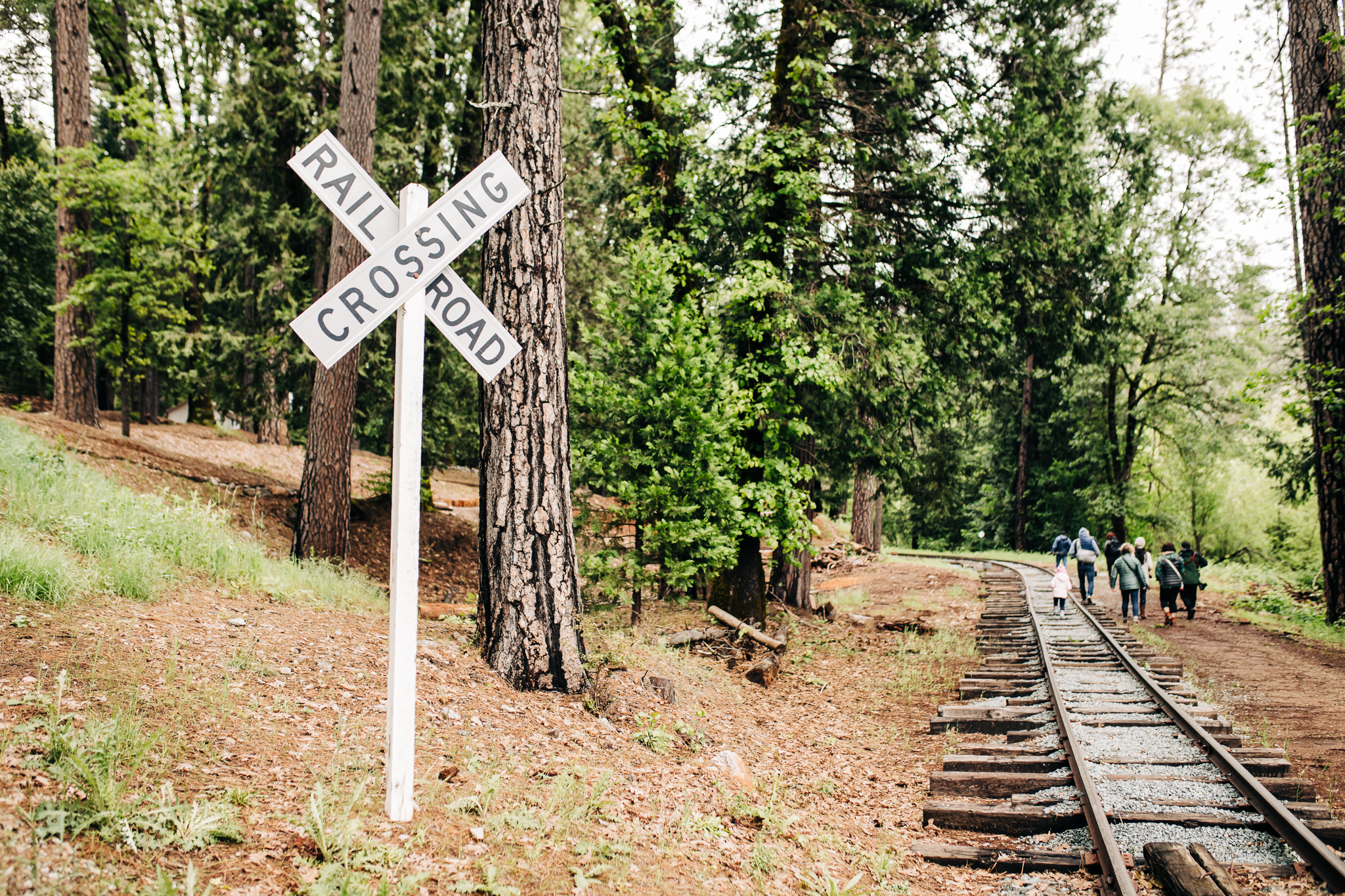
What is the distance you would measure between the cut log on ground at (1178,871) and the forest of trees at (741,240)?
5302 mm

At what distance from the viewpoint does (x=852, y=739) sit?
7758 millimetres

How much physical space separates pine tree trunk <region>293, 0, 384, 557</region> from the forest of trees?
686 millimetres

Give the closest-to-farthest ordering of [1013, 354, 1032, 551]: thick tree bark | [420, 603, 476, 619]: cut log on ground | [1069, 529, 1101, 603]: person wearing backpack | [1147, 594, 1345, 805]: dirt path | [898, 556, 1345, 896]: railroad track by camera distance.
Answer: [898, 556, 1345, 896]: railroad track, [1147, 594, 1345, 805]: dirt path, [420, 603, 476, 619]: cut log on ground, [1069, 529, 1101, 603]: person wearing backpack, [1013, 354, 1032, 551]: thick tree bark

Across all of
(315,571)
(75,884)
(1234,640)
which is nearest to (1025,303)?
(1234,640)

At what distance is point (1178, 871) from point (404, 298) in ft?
16.9

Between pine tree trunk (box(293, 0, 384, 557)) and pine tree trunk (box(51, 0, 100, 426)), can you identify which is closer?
pine tree trunk (box(293, 0, 384, 557))

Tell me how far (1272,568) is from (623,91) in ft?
82.4

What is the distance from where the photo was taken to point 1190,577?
48.6 ft

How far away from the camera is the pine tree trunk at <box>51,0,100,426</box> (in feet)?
44.8

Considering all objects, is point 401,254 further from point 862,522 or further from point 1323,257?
point 862,522

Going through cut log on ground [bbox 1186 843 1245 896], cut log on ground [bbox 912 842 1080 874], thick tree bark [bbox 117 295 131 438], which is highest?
thick tree bark [bbox 117 295 131 438]

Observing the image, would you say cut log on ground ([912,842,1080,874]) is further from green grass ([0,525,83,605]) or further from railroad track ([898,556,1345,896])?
green grass ([0,525,83,605])

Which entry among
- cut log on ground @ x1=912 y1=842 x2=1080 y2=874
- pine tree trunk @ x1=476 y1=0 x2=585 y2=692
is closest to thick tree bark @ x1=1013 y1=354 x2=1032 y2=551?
cut log on ground @ x1=912 y1=842 x2=1080 y2=874

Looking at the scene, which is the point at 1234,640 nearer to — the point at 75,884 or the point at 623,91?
the point at 623,91
